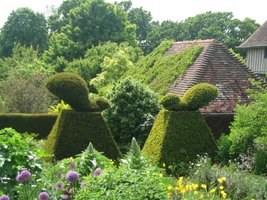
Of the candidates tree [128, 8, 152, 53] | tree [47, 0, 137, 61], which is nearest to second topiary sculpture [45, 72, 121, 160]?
tree [47, 0, 137, 61]

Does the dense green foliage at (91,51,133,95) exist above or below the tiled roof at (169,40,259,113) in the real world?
above

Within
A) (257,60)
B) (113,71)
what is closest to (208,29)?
(257,60)

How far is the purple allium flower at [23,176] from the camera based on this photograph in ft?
19.0

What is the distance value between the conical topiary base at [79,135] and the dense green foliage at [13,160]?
287 inches

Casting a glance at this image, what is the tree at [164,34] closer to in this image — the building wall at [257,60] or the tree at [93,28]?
the tree at [93,28]

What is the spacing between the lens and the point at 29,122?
70.9 ft

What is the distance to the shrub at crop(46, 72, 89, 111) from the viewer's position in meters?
13.5

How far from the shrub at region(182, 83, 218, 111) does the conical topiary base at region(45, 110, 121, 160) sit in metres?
2.67

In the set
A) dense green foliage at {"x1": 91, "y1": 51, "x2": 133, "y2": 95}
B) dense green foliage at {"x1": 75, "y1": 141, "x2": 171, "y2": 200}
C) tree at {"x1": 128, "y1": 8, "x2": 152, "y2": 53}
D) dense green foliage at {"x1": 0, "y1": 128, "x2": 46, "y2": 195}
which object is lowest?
dense green foliage at {"x1": 75, "y1": 141, "x2": 171, "y2": 200}

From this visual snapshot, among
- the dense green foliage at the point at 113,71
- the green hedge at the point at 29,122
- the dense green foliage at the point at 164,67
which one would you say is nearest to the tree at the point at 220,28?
the dense green foliage at the point at 113,71

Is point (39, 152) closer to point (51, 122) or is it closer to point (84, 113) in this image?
point (84, 113)

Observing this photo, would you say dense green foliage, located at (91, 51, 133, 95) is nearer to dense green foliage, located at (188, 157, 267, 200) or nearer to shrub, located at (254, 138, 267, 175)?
shrub, located at (254, 138, 267, 175)

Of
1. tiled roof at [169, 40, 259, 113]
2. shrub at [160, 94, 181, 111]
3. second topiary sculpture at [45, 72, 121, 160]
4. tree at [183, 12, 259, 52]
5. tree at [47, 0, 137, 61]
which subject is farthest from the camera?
tree at [183, 12, 259, 52]

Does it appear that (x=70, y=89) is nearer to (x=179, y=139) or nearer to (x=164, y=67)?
(x=179, y=139)
